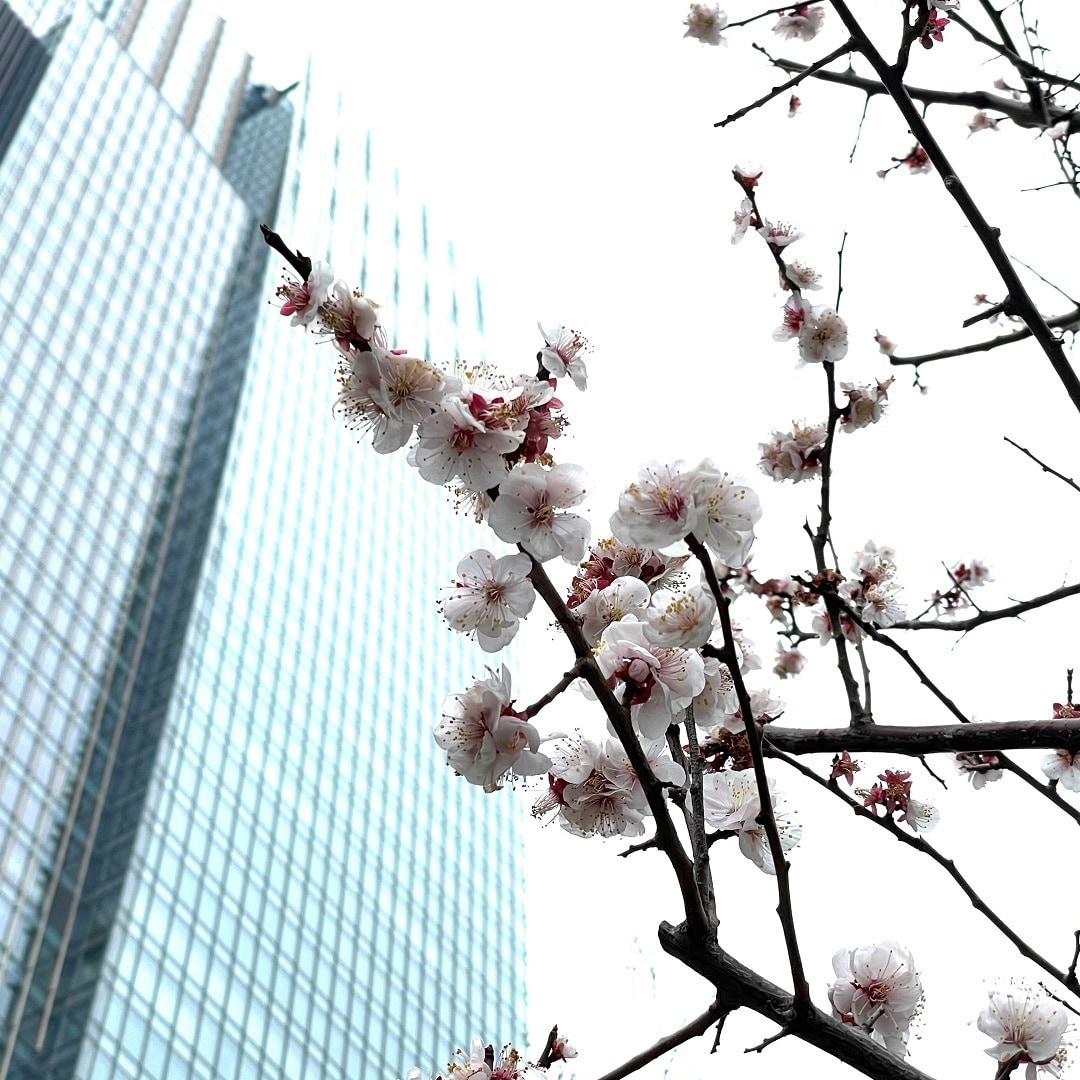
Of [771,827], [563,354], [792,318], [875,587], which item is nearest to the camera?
[771,827]

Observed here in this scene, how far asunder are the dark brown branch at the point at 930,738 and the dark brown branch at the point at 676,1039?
0.52m

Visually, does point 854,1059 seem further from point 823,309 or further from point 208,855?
point 208,855

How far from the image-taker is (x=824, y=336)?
3.40m

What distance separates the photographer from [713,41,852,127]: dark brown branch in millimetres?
2631

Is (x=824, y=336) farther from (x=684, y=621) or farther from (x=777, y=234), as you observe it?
(x=684, y=621)

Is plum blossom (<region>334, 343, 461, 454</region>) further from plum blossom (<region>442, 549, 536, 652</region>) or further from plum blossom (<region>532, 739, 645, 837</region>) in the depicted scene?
plum blossom (<region>532, 739, 645, 837</region>)

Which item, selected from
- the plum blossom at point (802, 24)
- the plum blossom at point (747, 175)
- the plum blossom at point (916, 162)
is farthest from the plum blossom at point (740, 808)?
the plum blossom at point (802, 24)

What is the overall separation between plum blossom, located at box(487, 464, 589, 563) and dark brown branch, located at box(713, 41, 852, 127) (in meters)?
1.36

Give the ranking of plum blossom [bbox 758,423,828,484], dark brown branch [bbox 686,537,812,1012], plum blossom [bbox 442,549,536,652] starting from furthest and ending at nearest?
1. plum blossom [bbox 758,423,828,484]
2. plum blossom [bbox 442,549,536,652]
3. dark brown branch [bbox 686,537,812,1012]

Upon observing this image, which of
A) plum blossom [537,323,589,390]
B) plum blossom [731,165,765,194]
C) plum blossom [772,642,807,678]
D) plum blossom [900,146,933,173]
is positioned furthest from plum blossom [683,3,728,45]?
plum blossom [537,323,589,390]

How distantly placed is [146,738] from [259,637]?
22.7 ft

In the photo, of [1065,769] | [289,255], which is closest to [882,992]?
[1065,769]

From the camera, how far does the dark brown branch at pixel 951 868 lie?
2.02 metres

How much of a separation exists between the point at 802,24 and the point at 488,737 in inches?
139
